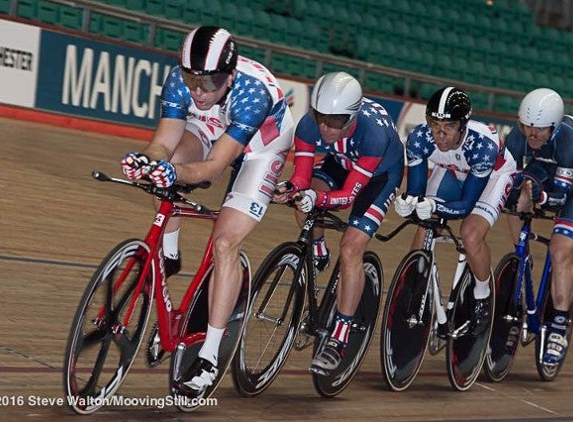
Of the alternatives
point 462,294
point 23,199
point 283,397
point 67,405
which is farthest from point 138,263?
point 23,199

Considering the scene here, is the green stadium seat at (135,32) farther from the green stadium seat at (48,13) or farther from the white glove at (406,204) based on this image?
the white glove at (406,204)

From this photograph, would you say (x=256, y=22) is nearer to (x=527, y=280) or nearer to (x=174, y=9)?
(x=174, y=9)

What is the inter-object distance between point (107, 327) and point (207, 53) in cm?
99

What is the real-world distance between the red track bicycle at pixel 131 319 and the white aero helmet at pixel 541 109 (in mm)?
2169

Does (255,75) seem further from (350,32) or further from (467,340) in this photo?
(350,32)

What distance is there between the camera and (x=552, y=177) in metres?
6.00

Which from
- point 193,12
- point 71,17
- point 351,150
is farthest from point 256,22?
point 351,150

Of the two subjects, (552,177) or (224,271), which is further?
(552,177)

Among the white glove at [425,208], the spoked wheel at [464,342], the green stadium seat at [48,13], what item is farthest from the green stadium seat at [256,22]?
the white glove at [425,208]

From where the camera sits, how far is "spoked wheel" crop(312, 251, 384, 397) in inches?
194

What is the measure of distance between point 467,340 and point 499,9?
1387cm

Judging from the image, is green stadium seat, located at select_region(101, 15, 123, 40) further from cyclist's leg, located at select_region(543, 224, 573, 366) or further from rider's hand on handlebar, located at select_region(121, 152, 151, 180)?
rider's hand on handlebar, located at select_region(121, 152, 151, 180)

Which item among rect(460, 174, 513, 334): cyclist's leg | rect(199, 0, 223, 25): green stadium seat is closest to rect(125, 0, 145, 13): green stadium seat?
rect(199, 0, 223, 25): green stadium seat

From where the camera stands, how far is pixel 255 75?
4.31 meters
